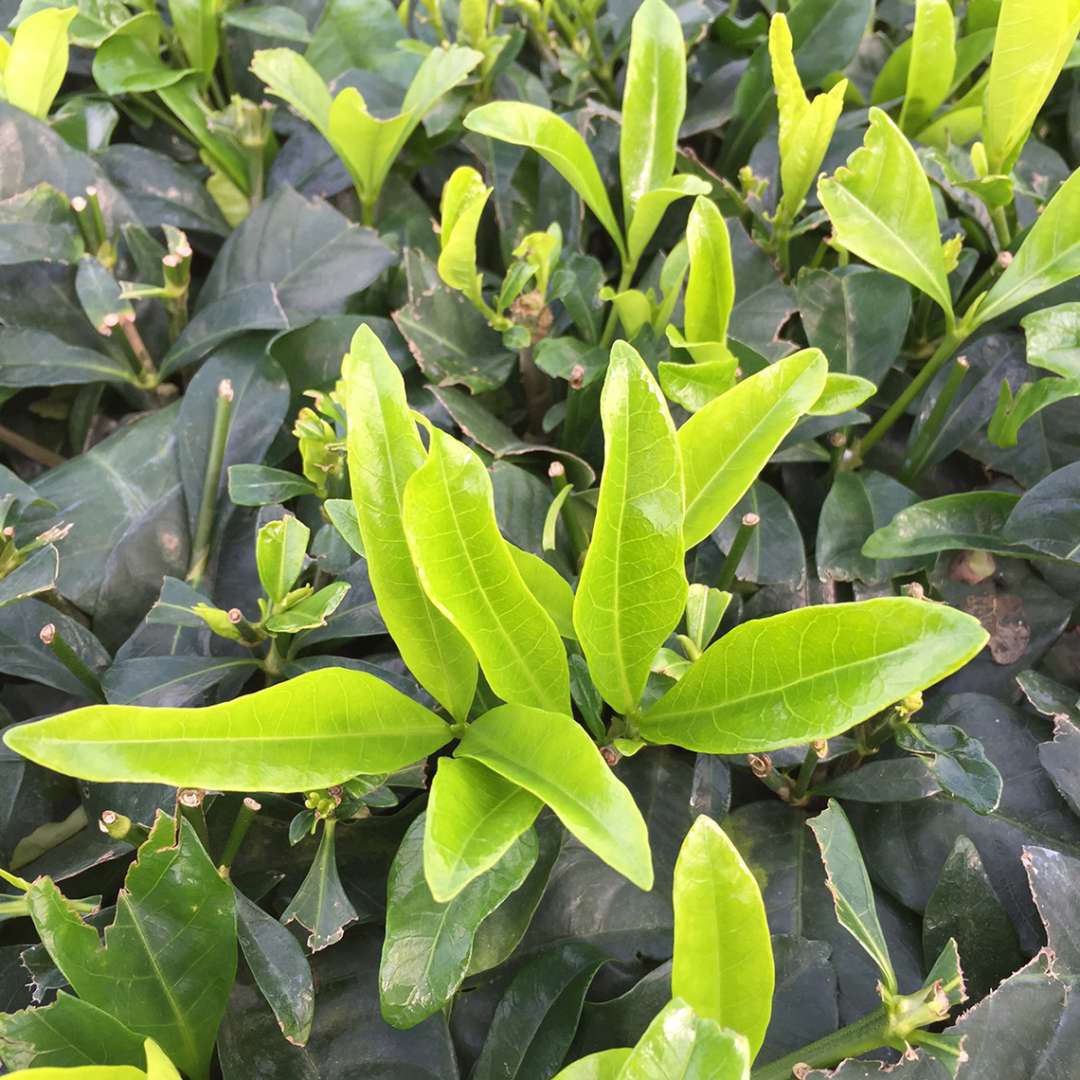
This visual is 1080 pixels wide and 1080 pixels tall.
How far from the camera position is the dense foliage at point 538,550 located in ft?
1.77

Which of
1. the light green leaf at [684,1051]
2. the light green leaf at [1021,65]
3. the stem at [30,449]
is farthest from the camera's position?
the stem at [30,449]

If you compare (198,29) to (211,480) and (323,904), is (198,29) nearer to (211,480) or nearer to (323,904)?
(211,480)

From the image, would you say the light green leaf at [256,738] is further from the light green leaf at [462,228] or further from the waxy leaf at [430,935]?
the light green leaf at [462,228]

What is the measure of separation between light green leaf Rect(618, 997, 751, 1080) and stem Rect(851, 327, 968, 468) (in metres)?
0.50

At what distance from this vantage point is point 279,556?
651 mm

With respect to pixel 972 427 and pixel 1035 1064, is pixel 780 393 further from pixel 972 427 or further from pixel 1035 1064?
pixel 1035 1064

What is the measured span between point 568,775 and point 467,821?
59mm

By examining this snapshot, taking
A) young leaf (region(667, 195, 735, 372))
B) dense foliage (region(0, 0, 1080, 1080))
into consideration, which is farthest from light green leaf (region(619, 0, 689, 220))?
young leaf (region(667, 195, 735, 372))

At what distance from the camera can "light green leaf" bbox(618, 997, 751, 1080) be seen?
46 cm

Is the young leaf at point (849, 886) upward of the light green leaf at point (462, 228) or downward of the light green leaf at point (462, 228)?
downward

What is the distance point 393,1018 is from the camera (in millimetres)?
548

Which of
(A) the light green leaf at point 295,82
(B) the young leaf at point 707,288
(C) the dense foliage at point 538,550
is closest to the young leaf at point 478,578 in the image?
(C) the dense foliage at point 538,550

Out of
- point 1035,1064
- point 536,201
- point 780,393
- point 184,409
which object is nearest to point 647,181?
point 536,201

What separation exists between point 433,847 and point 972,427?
0.56 metres
